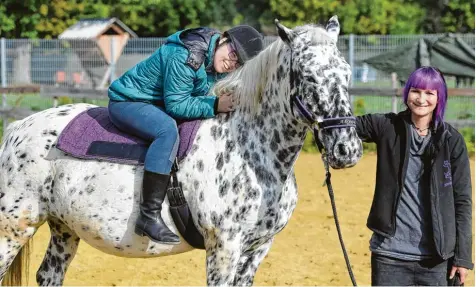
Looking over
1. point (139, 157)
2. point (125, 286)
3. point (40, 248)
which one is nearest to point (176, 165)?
point (139, 157)

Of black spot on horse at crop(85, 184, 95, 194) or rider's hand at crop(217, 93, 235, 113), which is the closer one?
rider's hand at crop(217, 93, 235, 113)

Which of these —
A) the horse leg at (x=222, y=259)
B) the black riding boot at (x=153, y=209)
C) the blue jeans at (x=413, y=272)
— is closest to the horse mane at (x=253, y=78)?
the black riding boot at (x=153, y=209)

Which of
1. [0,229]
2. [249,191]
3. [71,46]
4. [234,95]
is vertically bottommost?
[71,46]

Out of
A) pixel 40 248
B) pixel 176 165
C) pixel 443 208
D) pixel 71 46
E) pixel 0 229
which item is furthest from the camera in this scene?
pixel 71 46

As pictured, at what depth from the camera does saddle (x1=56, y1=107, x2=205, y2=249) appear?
4602 millimetres

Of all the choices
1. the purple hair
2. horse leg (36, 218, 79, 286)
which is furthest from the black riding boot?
the purple hair

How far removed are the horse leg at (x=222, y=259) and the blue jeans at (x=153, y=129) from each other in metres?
0.45

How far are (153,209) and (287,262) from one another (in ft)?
11.2

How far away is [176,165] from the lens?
4605 millimetres

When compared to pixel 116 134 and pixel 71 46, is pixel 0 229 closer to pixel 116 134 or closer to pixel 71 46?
pixel 116 134

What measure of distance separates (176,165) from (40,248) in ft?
Answer: 14.1

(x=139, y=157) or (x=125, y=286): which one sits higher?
(x=139, y=157)

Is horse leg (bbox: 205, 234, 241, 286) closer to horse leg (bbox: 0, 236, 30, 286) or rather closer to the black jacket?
the black jacket

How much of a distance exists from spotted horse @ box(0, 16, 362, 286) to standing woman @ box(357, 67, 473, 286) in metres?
0.40
